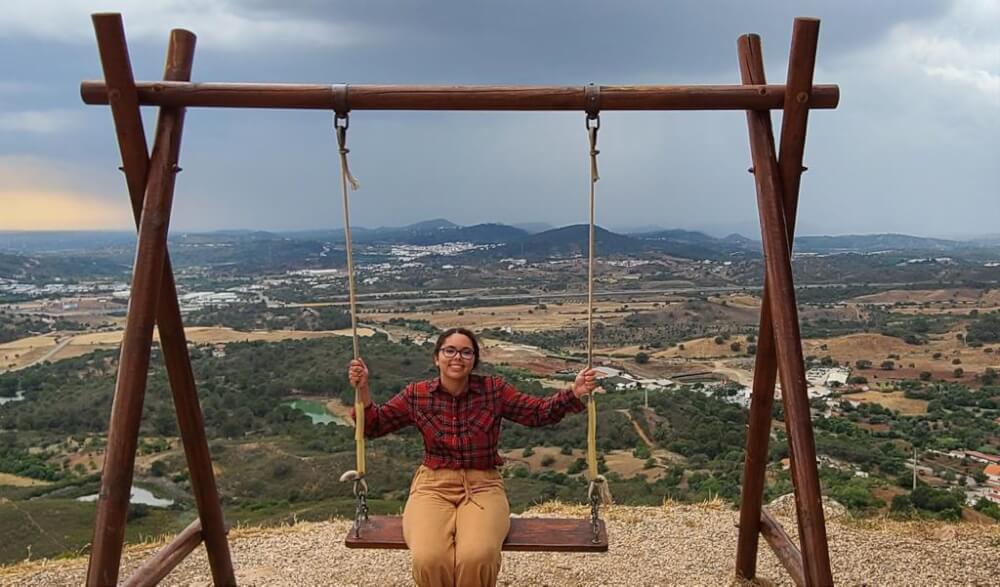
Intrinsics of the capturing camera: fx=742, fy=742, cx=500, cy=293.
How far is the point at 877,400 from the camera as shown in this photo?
23156mm

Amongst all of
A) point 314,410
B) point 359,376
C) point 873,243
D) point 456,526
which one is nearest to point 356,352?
point 359,376

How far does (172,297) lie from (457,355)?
61.8 inches

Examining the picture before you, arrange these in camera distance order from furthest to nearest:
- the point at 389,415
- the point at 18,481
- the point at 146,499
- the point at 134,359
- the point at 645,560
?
the point at 18,481 → the point at 146,499 → the point at 645,560 → the point at 389,415 → the point at 134,359

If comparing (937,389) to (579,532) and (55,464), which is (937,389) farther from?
(55,464)

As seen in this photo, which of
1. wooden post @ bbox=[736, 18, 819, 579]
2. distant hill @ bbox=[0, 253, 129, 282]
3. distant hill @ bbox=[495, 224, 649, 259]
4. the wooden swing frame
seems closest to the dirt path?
wooden post @ bbox=[736, 18, 819, 579]

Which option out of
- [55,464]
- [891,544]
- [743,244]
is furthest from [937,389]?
[743,244]

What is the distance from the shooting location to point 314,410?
23.1 meters

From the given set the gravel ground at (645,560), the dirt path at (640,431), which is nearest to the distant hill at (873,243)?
the dirt path at (640,431)

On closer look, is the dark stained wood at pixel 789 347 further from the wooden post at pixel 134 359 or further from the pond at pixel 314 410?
the pond at pixel 314 410

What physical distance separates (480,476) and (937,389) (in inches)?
963

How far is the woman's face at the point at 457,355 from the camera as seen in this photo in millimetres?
3943

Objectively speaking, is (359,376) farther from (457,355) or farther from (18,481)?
(18,481)

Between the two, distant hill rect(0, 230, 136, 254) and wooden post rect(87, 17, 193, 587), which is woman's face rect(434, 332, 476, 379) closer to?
wooden post rect(87, 17, 193, 587)

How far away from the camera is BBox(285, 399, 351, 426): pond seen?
2302 cm
